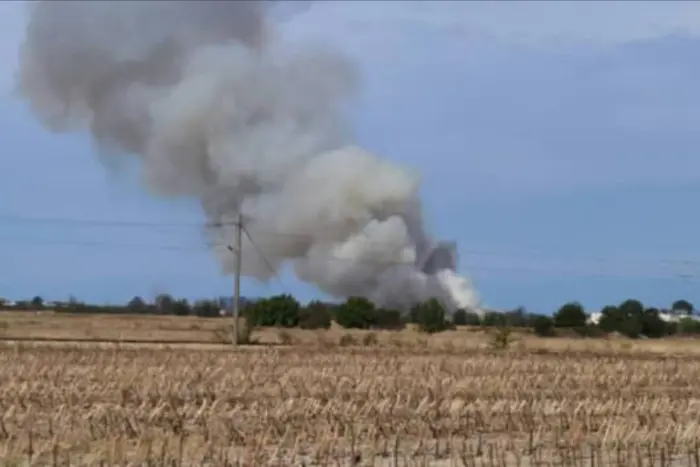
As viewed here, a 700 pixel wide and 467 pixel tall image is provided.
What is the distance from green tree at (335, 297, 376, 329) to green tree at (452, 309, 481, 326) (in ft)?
41.0

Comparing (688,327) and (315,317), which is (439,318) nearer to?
(315,317)

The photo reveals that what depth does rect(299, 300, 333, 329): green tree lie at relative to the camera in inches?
3775

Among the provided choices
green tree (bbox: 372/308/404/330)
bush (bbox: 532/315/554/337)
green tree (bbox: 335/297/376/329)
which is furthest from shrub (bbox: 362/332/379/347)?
→ bush (bbox: 532/315/554/337)

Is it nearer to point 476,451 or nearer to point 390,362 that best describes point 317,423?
point 476,451

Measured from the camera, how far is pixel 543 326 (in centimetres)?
10250

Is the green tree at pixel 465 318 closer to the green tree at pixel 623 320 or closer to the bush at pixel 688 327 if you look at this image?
the green tree at pixel 623 320

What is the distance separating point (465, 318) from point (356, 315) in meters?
19.2

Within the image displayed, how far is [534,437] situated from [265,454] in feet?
14.2

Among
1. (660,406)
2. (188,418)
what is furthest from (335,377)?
(188,418)

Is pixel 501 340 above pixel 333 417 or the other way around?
above

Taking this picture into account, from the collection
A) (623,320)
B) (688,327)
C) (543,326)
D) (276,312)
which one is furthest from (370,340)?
(688,327)

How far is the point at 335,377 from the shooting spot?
3066 cm

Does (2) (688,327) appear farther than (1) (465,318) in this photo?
Yes

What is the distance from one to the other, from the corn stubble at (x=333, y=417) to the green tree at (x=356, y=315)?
62933 millimetres
